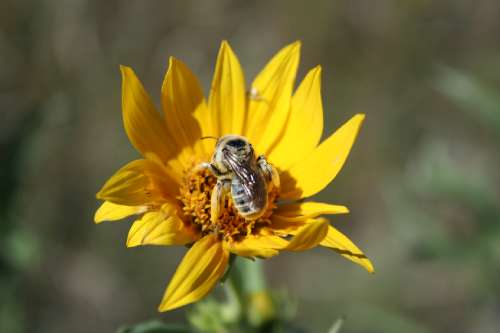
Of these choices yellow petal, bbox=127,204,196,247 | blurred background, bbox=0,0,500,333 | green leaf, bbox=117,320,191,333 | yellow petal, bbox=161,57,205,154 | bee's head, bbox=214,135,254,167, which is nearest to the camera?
yellow petal, bbox=127,204,196,247

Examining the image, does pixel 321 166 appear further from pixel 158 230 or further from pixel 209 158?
pixel 158 230

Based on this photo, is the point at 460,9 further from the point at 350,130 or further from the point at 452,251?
the point at 350,130

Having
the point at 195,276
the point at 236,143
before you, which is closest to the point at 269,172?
the point at 236,143

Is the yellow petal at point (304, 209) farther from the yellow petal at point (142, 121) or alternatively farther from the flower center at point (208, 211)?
the yellow petal at point (142, 121)

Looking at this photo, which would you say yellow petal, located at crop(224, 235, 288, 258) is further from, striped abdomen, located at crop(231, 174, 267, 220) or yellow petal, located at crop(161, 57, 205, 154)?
yellow petal, located at crop(161, 57, 205, 154)

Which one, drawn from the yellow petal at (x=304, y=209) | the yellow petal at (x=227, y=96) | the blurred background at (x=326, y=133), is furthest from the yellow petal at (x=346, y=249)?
the blurred background at (x=326, y=133)

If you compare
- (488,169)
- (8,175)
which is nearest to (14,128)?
(8,175)

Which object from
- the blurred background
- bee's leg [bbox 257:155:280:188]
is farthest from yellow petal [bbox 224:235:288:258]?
the blurred background
